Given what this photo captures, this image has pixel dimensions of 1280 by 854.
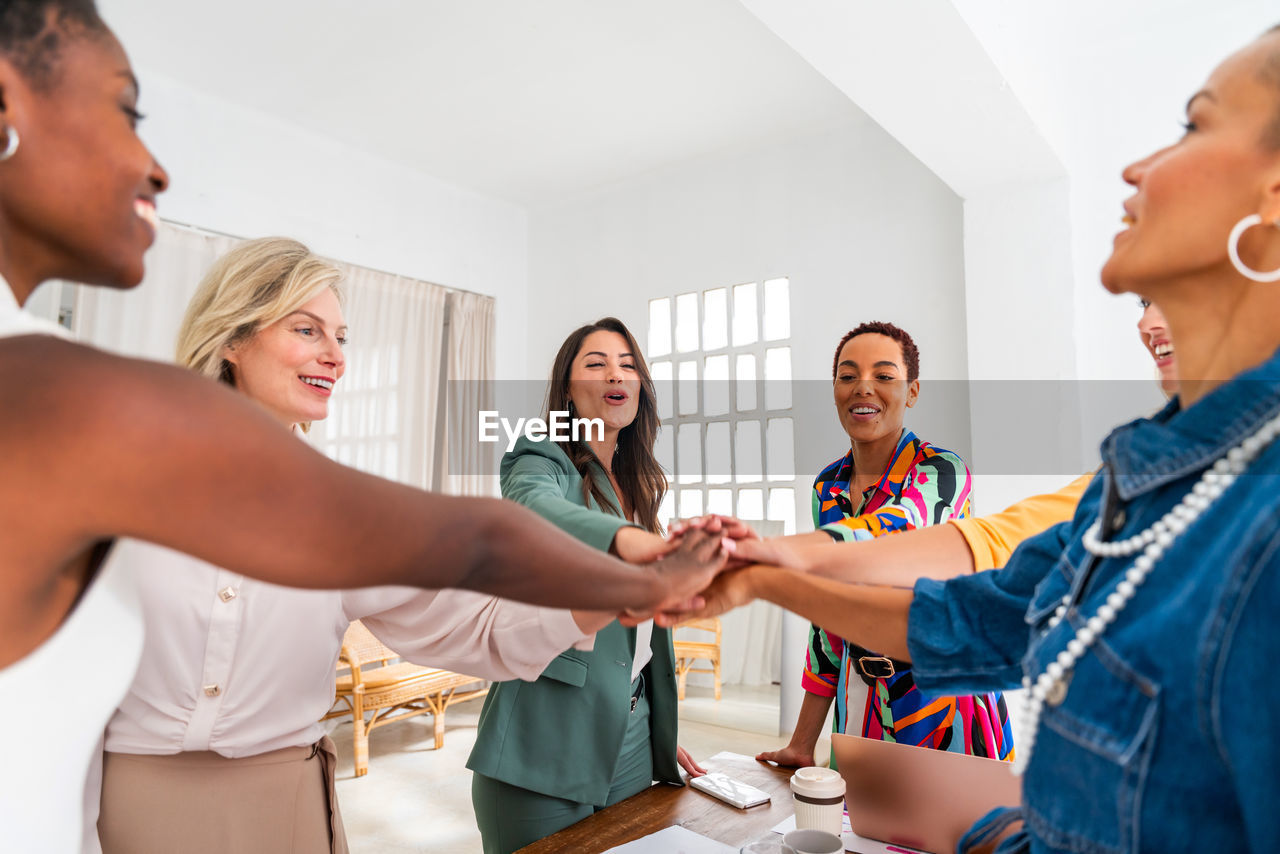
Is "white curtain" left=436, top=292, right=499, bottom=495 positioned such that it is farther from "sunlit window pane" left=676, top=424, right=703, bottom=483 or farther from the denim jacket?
the denim jacket

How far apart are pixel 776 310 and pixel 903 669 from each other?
11.1 feet

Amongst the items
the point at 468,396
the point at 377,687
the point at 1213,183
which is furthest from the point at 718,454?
the point at 1213,183

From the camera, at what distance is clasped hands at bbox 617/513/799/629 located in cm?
141

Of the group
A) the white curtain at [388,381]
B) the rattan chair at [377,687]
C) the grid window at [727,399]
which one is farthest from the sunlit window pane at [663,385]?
the rattan chair at [377,687]

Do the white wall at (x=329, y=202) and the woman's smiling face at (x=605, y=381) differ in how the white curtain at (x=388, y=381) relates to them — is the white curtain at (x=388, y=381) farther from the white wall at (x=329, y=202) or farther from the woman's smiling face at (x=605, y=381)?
the woman's smiling face at (x=605, y=381)

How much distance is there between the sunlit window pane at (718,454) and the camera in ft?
17.6

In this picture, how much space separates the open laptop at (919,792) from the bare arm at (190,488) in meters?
0.87

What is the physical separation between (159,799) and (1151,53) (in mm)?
4420

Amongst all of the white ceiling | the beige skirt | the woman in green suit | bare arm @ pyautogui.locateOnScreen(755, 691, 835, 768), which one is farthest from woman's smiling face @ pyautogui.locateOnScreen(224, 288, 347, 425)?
the white ceiling

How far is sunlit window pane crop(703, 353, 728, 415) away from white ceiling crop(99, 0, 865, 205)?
4.73ft

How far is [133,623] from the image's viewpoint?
26.2 inches

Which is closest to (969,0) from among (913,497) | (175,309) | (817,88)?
A: (913,497)

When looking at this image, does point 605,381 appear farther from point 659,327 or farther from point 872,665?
point 659,327

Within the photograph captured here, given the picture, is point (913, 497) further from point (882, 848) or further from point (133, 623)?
point (133, 623)
